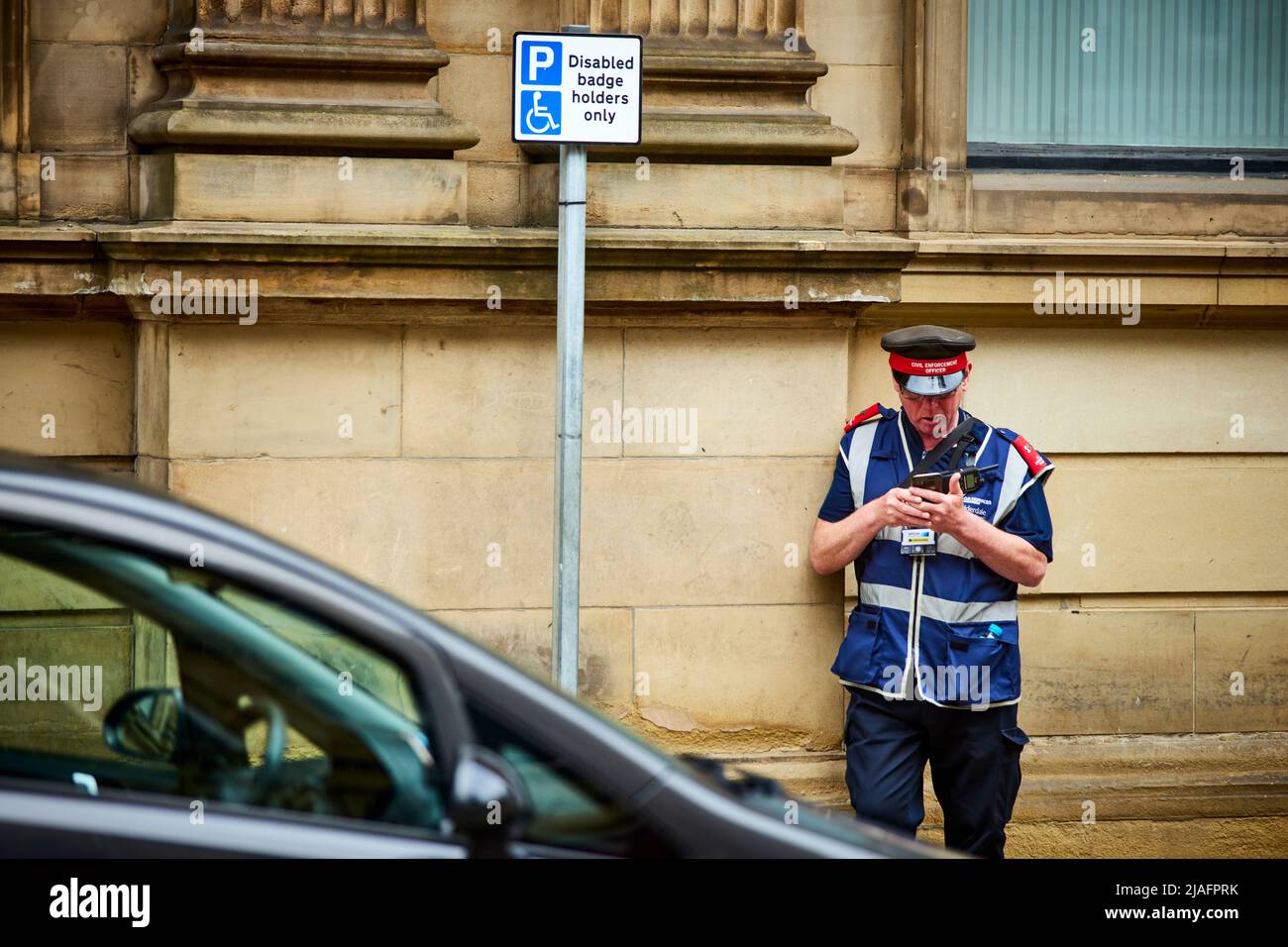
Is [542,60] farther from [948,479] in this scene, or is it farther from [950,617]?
[950,617]

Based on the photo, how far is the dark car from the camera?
2.34 meters

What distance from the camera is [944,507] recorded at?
198 inches

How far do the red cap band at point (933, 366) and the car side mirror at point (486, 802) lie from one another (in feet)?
10.1

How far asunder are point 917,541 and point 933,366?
1.86ft

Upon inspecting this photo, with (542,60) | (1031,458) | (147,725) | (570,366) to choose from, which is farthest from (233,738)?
(1031,458)

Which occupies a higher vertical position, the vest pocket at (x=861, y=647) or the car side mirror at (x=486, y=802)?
the car side mirror at (x=486, y=802)

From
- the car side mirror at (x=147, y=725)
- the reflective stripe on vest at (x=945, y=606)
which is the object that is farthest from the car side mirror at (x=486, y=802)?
the reflective stripe on vest at (x=945, y=606)

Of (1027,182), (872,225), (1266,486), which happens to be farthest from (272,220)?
(1266,486)

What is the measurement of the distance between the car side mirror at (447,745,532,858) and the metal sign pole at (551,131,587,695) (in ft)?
7.83

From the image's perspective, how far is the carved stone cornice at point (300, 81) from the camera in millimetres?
5934

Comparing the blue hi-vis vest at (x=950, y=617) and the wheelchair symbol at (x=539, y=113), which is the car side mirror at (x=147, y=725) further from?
the blue hi-vis vest at (x=950, y=617)

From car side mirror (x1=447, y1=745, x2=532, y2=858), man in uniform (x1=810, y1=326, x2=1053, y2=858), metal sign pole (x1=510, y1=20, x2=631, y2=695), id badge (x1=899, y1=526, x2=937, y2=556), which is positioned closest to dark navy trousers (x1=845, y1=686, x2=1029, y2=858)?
man in uniform (x1=810, y1=326, x2=1053, y2=858)
